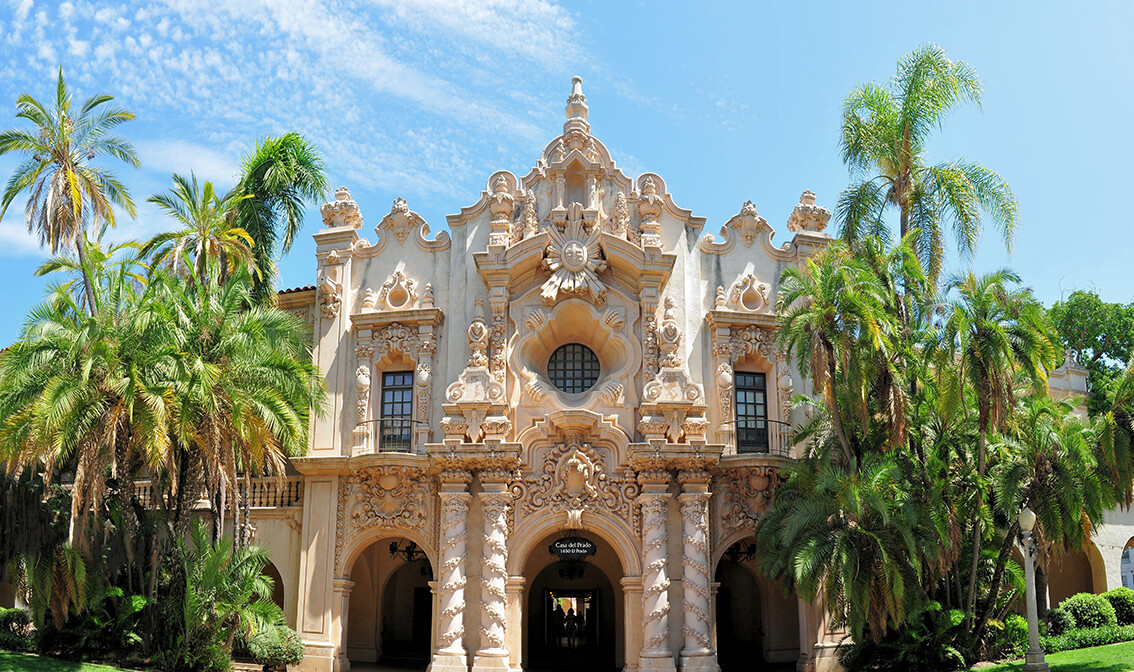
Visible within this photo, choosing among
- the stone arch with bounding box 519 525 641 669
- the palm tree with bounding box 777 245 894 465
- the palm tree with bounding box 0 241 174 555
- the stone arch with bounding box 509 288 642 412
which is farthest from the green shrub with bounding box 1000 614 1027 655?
the palm tree with bounding box 0 241 174 555

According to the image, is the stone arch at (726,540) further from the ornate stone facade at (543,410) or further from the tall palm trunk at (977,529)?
the tall palm trunk at (977,529)

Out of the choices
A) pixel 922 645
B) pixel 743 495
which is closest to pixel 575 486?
pixel 743 495

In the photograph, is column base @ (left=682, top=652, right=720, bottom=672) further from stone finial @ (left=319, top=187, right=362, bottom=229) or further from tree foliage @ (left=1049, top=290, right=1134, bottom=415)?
tree foliage @ (left=1049, top=290, right=1134, bottom=415)

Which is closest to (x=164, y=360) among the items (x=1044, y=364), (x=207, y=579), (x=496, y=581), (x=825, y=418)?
(x=207, y=579)

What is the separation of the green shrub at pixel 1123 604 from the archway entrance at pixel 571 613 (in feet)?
46.5

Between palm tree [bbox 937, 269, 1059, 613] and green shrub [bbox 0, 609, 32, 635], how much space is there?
76.7 feet

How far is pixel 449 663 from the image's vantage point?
81.7 feet

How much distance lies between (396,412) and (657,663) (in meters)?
9.98

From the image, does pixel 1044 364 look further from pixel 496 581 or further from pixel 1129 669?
pixel 496 581

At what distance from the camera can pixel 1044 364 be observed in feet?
74.4

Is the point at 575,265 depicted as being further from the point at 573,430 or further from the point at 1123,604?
the point at 1123,604

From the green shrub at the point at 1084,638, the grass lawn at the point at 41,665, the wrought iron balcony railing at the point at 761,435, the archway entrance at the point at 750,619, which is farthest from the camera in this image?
the archway entrance at the point at 750,619

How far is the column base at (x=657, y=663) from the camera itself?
80.9ft

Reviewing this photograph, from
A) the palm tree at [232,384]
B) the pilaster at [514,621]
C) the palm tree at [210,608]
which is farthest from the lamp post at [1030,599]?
the palm tree at [210,608]
